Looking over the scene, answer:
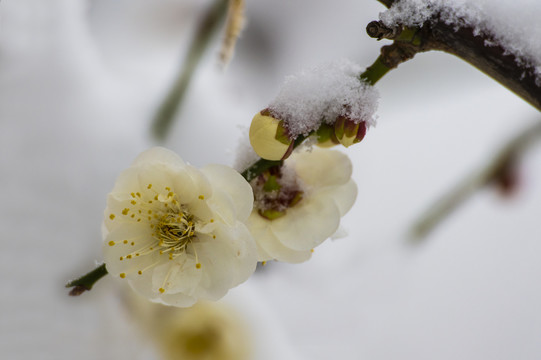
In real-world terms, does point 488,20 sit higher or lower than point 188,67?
higher

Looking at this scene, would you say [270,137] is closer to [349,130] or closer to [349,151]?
[349,130]

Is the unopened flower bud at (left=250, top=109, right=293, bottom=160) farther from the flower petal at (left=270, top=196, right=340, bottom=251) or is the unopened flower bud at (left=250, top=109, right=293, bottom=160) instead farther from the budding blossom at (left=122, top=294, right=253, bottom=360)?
the budding blossom at (left=122, top=294, right=253, bottom=360)

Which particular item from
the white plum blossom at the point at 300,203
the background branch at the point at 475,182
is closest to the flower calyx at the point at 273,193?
the white plum blossom at the point at 300,203

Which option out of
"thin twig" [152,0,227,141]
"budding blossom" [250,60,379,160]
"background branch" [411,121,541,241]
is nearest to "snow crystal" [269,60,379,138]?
"budding blossom" [250,60,379,160]

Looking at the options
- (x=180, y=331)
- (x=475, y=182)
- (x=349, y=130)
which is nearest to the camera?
(x=349, y=130)

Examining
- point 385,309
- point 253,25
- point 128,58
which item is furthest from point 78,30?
point 385,309

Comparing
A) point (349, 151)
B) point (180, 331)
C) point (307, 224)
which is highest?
point (307, 224)

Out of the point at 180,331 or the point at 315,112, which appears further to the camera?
the point at 180,331

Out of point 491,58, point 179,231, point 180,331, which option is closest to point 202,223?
point 179,231
